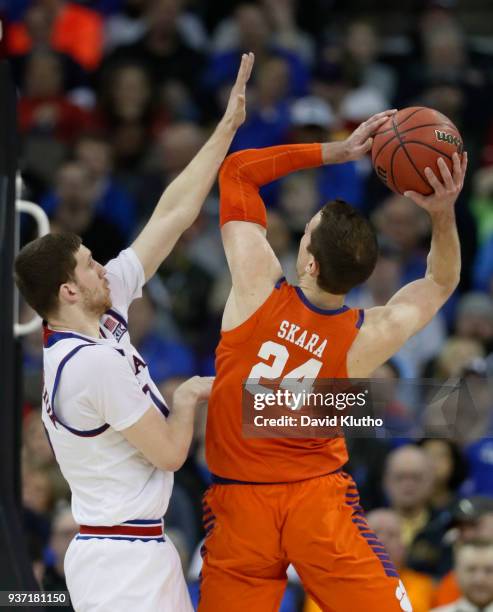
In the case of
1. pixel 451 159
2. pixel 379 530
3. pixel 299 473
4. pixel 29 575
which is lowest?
pixel 379 530

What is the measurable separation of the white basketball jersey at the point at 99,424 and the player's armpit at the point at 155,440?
0.03m

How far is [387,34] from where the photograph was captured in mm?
12547

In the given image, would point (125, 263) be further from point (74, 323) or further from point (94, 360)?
point (94, 360)

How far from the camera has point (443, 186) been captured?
16.1 feet

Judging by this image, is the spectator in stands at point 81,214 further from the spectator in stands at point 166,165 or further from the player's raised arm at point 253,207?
the player's raised arm at point 253,207

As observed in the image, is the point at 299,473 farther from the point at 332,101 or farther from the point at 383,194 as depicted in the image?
the point at 332,101

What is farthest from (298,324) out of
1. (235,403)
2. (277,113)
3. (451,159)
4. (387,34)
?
(387,34)

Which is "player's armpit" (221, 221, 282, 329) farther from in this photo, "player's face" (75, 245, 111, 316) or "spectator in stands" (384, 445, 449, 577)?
"spectator in stands" (384, 445, 449, 577)

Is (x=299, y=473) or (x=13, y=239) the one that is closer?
(x=299, y=473)

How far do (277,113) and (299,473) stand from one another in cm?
658

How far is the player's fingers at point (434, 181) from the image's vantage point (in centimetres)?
486

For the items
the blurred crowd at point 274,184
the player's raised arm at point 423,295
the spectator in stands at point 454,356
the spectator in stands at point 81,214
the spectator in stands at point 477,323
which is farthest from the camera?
the spectator in stands at point 81,214
